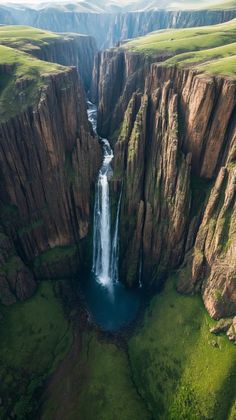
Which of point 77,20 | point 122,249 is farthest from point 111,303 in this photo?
point 77,20

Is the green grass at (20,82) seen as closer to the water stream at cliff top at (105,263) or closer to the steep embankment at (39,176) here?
the steep embankment at (39,176)

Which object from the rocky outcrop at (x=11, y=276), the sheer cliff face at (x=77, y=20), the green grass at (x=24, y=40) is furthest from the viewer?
the sheer cliff face at (x=77, y=20)

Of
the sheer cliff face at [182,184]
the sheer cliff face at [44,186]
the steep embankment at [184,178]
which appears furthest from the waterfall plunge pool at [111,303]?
the sheer cliff face at [44,186]

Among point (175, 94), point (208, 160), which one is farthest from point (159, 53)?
point (208, 160)

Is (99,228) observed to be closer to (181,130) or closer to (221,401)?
(181,130)

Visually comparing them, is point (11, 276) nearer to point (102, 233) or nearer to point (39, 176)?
point (39, 176)

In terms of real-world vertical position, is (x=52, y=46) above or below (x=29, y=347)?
above
